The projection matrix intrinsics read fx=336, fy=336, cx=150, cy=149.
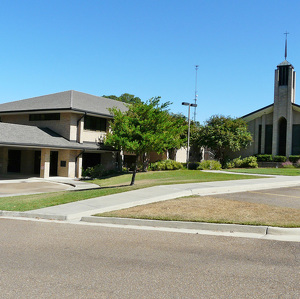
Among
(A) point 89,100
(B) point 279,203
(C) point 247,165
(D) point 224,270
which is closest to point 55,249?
(D) point 224,270

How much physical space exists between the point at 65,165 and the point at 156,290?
2589 centimetres

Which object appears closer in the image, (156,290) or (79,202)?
(156,290)

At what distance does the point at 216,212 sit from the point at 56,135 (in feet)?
73.7

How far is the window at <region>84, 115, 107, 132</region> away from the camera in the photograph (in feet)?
102

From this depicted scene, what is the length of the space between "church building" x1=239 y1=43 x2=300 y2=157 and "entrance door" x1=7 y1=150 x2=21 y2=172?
2564 centimetres

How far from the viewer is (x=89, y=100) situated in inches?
1342

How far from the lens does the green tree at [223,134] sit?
36.6 metres

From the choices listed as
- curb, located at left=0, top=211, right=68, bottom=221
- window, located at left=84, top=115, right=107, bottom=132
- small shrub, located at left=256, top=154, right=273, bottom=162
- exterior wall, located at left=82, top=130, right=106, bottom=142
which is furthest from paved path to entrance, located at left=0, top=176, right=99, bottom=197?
small shrub, located at left=256, top=154, right=273, bottom=162

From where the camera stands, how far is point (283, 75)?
125ft

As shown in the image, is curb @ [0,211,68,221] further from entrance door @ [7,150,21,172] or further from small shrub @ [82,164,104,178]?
entrance door @ [7,150,21,172]

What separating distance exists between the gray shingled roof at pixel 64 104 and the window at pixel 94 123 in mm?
843

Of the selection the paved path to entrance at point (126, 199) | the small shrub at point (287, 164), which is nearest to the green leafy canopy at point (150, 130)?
the paved path to entrance at point (126, 199)

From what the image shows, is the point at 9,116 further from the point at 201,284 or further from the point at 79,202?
the point at 201,284

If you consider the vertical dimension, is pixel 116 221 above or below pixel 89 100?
below
